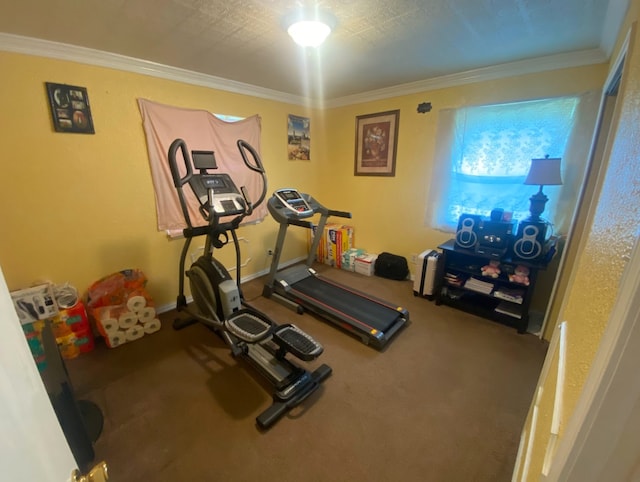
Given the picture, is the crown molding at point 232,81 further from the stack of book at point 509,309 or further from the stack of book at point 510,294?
the stack of book at point 509,309

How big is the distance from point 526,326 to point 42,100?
14.4 feet

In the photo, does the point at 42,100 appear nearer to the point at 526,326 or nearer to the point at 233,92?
the point at 233,92

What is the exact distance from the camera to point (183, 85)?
103 inches

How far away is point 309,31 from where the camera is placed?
5.57ft

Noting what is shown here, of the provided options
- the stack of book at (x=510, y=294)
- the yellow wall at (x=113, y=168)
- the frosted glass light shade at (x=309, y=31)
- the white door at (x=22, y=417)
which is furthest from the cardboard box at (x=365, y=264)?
the white door at (x=22, y=417)

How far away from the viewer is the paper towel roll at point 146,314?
7.67ft

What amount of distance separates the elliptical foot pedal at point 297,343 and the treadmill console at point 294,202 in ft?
3.92

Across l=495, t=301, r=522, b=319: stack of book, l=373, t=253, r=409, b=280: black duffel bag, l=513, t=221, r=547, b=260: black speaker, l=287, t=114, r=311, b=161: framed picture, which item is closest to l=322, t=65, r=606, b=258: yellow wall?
l=373, t=253, r=409, b=280: black duffel bag

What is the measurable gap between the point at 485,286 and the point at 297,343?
1969 millimetres

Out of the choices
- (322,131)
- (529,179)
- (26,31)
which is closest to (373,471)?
(529,179)

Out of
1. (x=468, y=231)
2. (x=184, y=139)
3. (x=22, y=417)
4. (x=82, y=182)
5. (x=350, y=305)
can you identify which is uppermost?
(x=184, y=139)

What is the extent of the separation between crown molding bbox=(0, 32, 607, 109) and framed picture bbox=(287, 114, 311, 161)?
0.36 m

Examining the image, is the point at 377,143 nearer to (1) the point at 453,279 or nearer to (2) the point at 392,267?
(2) the point at 392,267

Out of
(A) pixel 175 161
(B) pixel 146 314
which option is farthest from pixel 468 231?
(B) pixel 146 314
